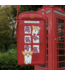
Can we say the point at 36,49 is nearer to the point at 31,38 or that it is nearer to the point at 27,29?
the point at 31,38

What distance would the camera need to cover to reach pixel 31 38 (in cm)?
162

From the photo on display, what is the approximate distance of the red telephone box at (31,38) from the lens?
→ 1.59 metres

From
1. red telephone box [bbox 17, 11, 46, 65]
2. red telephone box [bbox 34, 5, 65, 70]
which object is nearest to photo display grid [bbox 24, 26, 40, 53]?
red telephone box [bbox 17, 11, 46, 65]

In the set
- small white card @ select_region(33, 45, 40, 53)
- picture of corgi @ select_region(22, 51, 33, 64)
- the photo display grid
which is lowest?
picture of corgi @ select_region(22, 51, 33, 64)

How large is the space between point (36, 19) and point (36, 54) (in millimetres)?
517

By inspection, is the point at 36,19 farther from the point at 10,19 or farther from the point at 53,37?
the point at 10,19

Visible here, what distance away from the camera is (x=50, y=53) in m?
3.44

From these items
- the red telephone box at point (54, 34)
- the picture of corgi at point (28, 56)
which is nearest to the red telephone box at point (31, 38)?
the picture of corgi at point (28, 56)

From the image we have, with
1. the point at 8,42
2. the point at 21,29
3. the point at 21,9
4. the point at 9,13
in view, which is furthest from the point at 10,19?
the point at 21,29

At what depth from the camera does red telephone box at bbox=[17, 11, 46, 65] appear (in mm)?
1590

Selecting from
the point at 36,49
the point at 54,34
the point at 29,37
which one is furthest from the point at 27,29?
the point at 54,34

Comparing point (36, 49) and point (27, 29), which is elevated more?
point (27, 29)

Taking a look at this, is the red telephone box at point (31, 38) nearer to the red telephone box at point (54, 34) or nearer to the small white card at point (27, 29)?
the small white card at point (27, 29)

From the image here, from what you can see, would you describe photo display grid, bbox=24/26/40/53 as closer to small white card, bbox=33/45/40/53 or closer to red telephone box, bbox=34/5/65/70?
small white card, bbox=33/45/40/53
